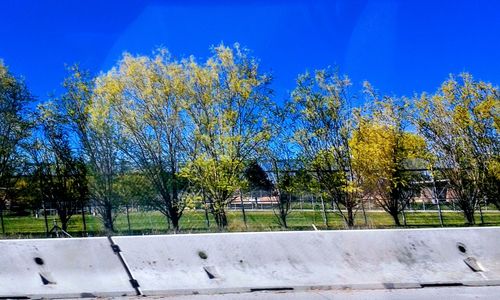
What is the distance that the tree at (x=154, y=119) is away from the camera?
1708 centimetres

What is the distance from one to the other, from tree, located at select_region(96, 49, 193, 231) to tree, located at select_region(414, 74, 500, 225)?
10355mm

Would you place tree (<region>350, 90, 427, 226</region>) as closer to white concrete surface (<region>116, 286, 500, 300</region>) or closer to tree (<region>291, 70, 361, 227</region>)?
tree (<region>291, 70, 361, 227</region>)

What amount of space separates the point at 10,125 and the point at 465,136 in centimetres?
1950

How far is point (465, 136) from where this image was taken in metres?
18.2

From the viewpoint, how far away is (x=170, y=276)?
246 inches

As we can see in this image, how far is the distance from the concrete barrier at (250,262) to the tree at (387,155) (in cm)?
A: 1060

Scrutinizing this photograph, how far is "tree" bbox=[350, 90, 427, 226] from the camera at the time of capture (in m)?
17.1

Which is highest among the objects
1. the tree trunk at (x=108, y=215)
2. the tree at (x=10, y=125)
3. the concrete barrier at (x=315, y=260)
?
the tree at (x=10, y=125)

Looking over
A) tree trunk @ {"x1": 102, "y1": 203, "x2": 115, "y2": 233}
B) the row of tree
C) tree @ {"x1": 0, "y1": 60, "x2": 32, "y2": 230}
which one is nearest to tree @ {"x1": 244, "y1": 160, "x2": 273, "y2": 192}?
the row of tree

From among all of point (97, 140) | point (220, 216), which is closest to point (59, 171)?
point (97, 140)

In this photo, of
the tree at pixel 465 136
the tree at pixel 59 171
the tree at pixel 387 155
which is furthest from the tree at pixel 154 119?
the tree at pixel 465 136

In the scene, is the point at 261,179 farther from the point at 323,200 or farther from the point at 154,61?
the point at 154,61

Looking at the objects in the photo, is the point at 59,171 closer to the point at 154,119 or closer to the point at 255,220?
the point at 154,119

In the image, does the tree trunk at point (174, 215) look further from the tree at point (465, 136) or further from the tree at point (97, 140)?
the tree at point (465, 136)
